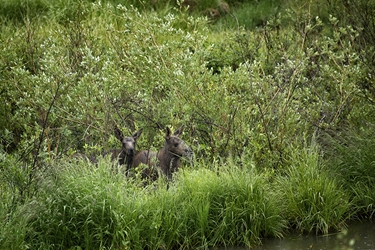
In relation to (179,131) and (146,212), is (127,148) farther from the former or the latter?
(146,212)

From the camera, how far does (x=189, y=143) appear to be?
12289 mm

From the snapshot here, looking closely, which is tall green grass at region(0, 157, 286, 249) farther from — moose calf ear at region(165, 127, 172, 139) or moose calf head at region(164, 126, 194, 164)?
moose calf ear at region(165, 127, 172, 139)

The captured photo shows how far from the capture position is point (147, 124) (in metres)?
12.8

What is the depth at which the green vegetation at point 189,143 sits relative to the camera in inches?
383

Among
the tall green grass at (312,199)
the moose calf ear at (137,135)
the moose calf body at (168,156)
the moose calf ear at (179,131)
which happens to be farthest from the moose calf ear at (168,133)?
the tall green grass at (312,199)

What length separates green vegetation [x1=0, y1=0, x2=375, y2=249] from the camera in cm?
972

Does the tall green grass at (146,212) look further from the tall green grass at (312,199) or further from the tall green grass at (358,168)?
the tall green grass at (358,168)

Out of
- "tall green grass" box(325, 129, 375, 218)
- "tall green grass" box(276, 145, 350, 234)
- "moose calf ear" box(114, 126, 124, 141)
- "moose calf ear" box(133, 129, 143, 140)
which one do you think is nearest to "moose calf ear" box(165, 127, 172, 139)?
"moose calf ear" box(133, 129, 143, 140)

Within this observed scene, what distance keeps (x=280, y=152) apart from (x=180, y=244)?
8.75ft

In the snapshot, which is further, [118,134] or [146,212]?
[118,134]

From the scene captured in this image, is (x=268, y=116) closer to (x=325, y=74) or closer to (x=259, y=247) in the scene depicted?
(x=325, y=74)

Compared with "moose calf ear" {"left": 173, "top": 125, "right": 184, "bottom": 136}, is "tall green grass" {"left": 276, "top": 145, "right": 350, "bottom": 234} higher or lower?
lower

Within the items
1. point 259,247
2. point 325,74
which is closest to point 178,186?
point 259,247

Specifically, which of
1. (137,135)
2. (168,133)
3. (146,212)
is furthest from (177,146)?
(146,212)
